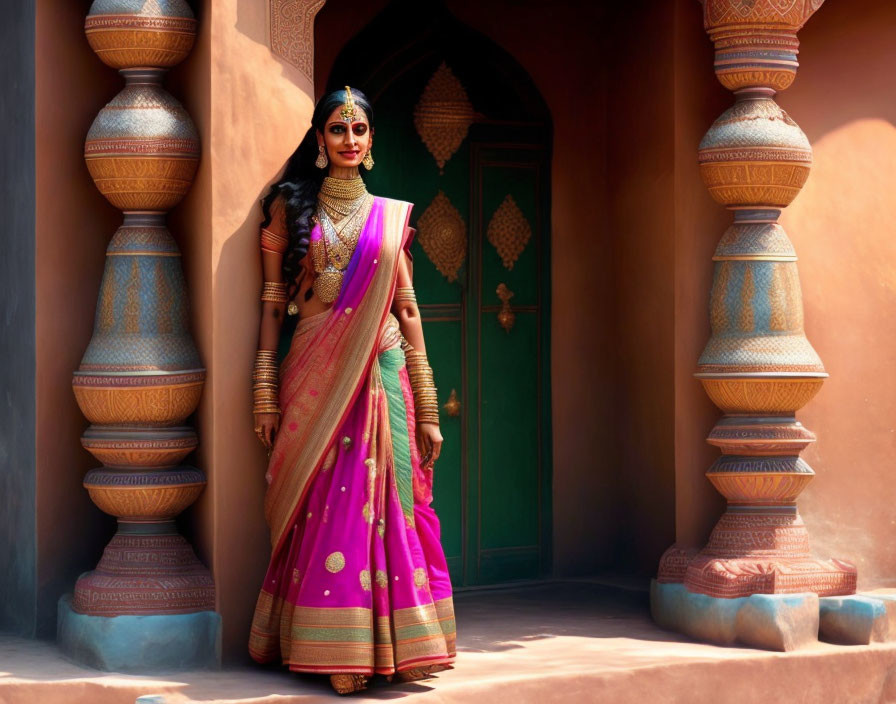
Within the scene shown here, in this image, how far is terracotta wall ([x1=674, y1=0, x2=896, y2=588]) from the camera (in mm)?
7066

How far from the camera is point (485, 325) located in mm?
7676

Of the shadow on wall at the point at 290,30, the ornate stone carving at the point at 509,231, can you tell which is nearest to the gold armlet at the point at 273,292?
the shadow on wall at the point at 290,30

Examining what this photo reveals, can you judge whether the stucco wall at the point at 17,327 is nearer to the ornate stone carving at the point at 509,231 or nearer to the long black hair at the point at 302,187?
the long black hair at the point at 302,187

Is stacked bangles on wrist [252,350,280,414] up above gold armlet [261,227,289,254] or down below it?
below

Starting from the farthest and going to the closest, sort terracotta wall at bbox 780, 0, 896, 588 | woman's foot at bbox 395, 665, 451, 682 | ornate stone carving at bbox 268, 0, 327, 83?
terracotta wall at bbox 780, 0, 896, 588 < ornate stone carving at bbox 268, 0, 327, 83 < woman's foot at bbox 395, 665, 451, 682

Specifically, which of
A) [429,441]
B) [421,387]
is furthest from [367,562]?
[421,387]

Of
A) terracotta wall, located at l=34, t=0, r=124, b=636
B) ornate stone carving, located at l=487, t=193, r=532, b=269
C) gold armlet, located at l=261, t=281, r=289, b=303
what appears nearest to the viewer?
gold armlet, located at l=261, t=281, r=289, b=303

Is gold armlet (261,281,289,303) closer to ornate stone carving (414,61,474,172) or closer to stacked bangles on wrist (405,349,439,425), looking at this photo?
stacked bangles on wrist (405,349,439,425)

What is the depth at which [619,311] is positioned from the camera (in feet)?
25.6

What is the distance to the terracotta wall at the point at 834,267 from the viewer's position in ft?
23.2

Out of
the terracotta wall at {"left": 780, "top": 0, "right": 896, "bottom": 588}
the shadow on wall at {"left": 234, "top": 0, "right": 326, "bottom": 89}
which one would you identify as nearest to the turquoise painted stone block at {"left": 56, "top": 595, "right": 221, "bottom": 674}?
the shadow on wall at {"left": 234, "top": 0, "right": 326, "bottom": 89}

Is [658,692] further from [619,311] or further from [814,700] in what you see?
[619,311]

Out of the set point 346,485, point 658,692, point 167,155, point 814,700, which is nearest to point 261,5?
point 167,155

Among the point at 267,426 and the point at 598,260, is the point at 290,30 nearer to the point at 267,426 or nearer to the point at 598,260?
the point at 267,426
